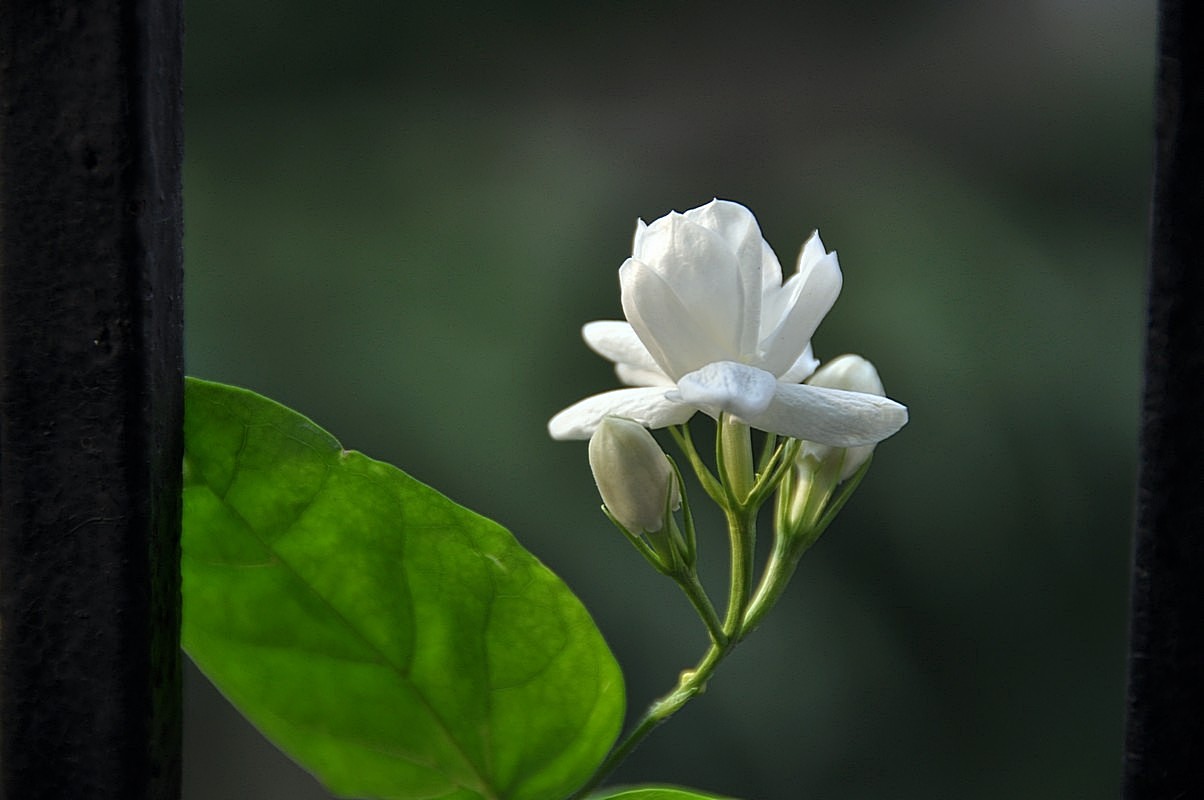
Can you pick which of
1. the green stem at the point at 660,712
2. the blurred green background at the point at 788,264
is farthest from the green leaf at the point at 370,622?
the blurred green background at the point at 788,264

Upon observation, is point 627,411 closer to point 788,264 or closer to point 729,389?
point 729,389

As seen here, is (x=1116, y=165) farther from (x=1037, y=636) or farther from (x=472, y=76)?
(x=472, y=76)

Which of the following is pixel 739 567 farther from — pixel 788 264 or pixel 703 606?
pixel 788 264

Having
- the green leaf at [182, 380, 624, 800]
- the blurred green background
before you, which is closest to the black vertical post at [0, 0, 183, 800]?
the green leaf at [182, 380, 624, 800]

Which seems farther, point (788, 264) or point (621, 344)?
point (788, 264)

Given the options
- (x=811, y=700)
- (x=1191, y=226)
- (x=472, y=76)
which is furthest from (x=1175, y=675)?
(x=472, y=76)

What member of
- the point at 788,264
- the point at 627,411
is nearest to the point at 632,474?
the point at 627,411
